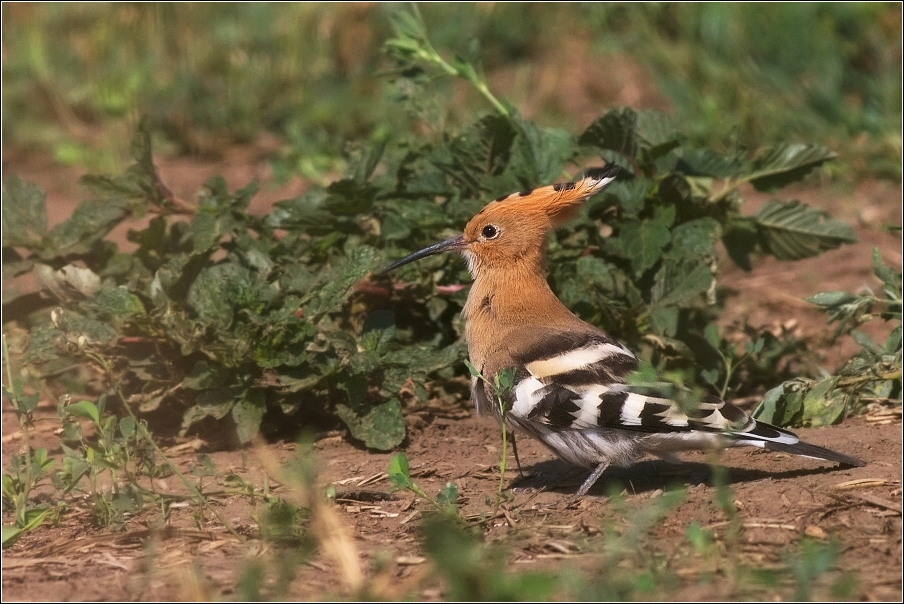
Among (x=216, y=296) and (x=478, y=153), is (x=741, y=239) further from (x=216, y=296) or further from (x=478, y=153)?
(x=216, y=296)

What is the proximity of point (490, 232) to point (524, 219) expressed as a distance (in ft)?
0.39

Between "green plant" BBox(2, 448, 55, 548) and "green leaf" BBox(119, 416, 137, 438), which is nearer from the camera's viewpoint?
"green plant" BBox(2, 448, 55, 548)

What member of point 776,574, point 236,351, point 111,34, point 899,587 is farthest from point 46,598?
point 111,34

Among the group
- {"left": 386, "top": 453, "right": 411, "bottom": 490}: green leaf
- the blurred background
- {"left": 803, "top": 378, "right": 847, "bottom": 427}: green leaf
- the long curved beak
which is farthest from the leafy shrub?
the blurred background

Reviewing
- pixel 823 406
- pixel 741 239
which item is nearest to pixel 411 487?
pixel 823 406

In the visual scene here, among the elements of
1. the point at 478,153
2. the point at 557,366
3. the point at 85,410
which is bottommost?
the point at 557,366

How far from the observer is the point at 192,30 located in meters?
7.59

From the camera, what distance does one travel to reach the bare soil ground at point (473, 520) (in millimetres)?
2492

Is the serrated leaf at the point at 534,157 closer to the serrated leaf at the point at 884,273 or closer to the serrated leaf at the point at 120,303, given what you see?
the serrated leaf at the point at 884,273

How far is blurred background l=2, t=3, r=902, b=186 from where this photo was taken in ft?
20.4

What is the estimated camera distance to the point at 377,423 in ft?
12.2

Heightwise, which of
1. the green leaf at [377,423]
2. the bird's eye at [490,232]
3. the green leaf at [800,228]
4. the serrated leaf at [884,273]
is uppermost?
the bird's eye at [490,232]

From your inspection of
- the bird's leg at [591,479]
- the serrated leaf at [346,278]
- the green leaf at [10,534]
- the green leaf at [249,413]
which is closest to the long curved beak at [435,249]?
the serrated leaf at [346,278]

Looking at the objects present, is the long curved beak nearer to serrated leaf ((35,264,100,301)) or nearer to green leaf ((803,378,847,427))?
serrated leaf ((35,264,100,301))
